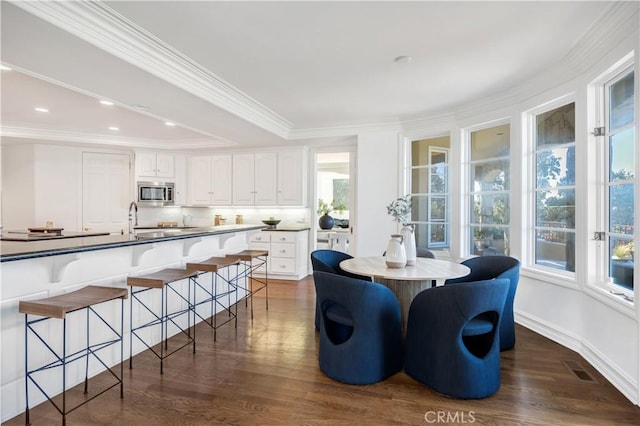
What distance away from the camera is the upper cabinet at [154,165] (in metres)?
6.17

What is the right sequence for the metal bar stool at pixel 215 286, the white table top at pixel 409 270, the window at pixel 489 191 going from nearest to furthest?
the white table top at pixel 409 270 → the metal bar stool at pixel 215 286 → the window at pixel 489 191

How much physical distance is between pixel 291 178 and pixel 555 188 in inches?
153

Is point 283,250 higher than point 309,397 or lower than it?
higher

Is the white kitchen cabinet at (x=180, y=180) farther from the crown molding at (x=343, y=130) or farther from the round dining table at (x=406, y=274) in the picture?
the round dining table at (x=406, y=274)

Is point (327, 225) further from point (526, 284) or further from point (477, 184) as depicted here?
point (526, 284)

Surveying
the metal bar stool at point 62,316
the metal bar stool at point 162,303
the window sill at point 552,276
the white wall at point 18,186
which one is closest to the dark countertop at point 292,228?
the metal bar stool at point 162,303

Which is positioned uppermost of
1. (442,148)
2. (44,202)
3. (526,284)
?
(442,148)

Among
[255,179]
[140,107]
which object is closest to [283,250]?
[255,179]

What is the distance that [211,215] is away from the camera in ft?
22.5

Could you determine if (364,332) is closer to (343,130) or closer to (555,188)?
(555,188)

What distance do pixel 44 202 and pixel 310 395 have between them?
19.1 feet

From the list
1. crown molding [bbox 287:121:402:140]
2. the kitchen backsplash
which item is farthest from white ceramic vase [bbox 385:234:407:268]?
the kitchen backsplash

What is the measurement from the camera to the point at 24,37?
2.17m

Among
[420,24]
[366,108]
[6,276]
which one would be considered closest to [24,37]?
[6,276]
